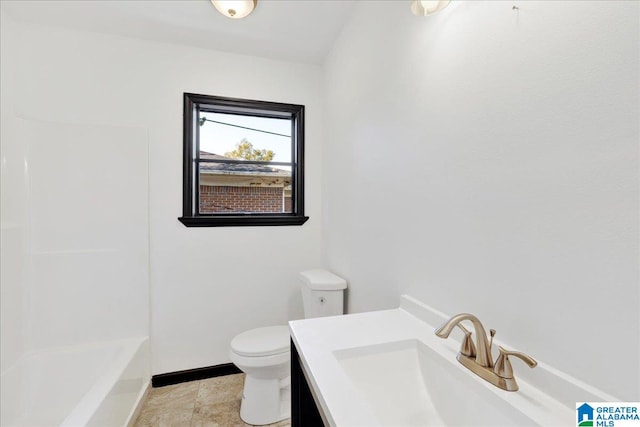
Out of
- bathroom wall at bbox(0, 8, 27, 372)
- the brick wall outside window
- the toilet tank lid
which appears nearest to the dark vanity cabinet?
the toilet tank lid

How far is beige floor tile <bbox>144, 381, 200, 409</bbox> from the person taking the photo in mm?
1840

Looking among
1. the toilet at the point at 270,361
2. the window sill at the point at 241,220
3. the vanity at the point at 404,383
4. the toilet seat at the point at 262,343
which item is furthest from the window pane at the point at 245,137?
the vanity at the point at 404,383

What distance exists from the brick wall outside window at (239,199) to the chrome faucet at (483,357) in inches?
72.4

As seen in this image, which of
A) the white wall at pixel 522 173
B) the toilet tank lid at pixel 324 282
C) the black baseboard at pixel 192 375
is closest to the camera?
the white wall at pixel 522 173

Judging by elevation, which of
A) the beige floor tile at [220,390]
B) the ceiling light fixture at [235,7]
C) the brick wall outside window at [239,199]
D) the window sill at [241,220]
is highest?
the ceiling light fixture at [235,7]

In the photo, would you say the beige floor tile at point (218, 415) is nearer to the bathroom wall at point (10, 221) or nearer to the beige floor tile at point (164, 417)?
the beige floor tile at point (164, 417)

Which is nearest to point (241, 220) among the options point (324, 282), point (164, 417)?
point (324, 282)

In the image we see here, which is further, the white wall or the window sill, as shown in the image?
the window sill

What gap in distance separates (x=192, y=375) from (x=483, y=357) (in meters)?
2.12

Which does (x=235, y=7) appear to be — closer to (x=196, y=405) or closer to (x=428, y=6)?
(x=428, y=6)

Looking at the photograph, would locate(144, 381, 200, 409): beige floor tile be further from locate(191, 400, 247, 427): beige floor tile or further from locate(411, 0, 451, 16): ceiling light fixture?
locate(411, 0, 451, 16): ceiling light fixture

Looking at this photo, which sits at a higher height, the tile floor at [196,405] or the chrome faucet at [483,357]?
the chrome faucet at [483,357]

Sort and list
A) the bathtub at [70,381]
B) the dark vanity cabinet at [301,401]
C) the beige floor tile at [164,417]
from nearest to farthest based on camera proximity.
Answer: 1. the dark vanity cabinet at [301,401]
2. the bathtub at [70,381]
3. the beige floor tile at [164,417]

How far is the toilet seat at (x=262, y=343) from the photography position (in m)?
1.65
